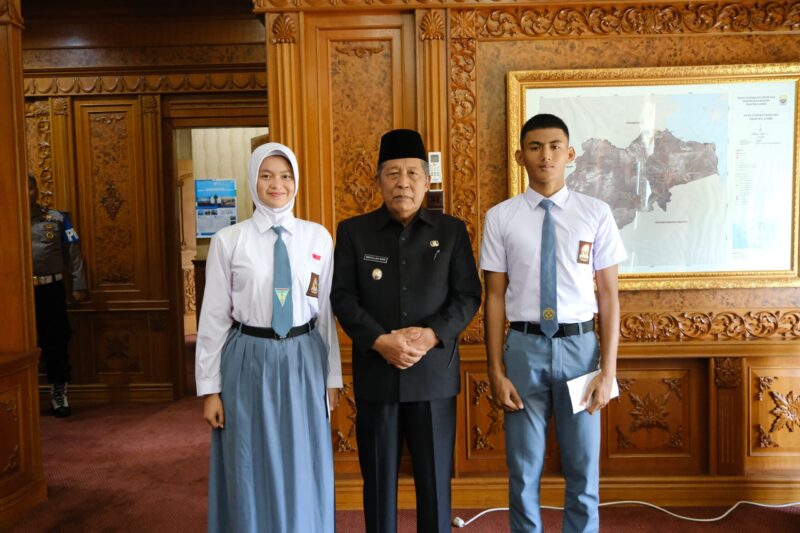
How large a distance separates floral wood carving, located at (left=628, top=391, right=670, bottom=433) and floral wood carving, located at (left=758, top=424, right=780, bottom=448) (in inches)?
17.0

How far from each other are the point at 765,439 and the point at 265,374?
2.50 meters

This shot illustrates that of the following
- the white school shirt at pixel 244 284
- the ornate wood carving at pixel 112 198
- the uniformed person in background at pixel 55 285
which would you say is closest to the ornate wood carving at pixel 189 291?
the ornate wood carving at pixel 112 198

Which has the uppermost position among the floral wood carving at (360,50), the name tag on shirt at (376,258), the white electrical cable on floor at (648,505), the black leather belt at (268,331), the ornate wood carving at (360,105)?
the floral wood carving at (360,50)

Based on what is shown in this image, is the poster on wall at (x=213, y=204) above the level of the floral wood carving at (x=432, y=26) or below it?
below

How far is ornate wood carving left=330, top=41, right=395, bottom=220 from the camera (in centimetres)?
304

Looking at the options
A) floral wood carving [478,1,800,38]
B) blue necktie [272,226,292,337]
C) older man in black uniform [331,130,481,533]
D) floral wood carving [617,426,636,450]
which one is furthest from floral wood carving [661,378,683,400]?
blue necktie [272,226,292,337]

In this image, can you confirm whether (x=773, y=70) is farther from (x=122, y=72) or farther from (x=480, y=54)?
(x=122, y=72)

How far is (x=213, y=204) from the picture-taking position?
26.8 ft

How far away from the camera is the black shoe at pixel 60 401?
4.95 meters

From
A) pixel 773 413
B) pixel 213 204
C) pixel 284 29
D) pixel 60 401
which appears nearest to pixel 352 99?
pixel 284 29

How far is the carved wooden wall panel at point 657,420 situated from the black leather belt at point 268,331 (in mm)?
1745

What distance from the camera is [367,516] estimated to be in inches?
84.4

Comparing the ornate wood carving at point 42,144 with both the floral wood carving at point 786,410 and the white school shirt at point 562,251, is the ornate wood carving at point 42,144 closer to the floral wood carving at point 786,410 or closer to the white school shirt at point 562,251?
the white school shirt at point 562,251

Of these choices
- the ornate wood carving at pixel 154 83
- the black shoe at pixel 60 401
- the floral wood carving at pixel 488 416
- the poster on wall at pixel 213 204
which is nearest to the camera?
the floral wood carving at pixel 488 416
